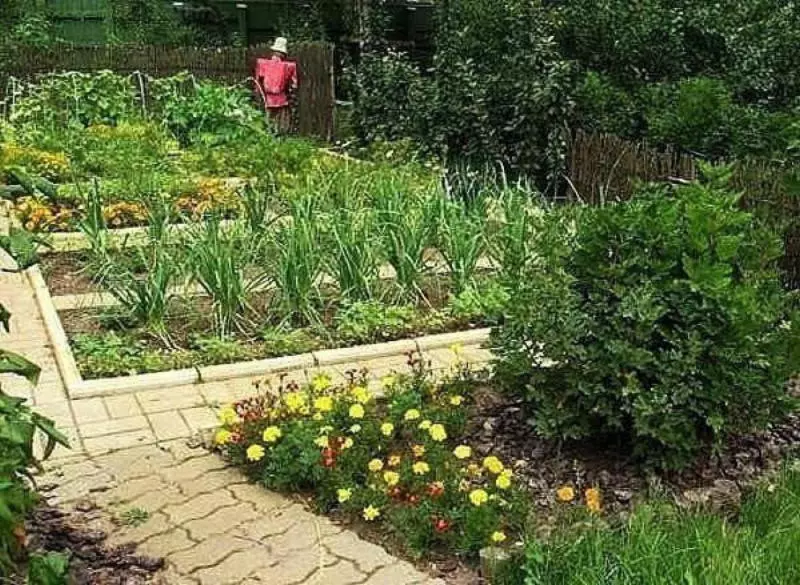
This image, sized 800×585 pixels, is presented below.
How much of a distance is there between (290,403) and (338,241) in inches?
68.4

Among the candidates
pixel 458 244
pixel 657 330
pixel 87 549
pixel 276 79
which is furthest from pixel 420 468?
pixel 276 79

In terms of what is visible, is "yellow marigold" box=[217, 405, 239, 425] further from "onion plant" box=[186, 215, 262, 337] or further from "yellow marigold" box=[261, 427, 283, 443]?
"onion plant" box=[186, 215, 262, 337]

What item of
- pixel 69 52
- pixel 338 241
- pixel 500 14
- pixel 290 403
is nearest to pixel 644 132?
pixel 500 14

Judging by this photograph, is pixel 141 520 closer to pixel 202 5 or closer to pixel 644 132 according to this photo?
pixel 644 132

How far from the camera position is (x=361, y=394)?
164 inches

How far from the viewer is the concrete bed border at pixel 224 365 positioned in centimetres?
482

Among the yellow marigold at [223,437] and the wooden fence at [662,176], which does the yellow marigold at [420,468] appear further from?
the wooden fence at [662,176]

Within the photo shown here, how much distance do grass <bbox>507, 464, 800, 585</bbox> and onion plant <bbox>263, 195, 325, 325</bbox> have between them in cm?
271

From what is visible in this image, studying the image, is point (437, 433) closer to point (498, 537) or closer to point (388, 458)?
point (388, 458)

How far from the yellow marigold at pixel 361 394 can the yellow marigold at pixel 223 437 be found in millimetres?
518

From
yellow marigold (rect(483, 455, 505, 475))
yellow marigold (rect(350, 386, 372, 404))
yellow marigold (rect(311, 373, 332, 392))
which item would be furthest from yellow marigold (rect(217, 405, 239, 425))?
yellow marigold (rect(483, 455, 505, 475))

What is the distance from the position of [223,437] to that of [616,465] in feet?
4.85

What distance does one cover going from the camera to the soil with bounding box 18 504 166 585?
3.21 metres

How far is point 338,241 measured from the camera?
5.73 meters
